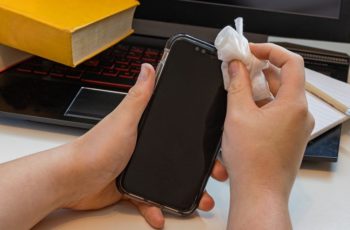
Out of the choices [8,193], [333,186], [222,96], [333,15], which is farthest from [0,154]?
[333,15]

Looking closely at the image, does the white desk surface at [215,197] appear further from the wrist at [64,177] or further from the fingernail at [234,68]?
the fingernail at [234,68]

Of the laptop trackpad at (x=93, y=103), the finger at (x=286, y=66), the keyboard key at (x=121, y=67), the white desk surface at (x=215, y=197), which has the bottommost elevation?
the white desk surface at (x=215, y=197)

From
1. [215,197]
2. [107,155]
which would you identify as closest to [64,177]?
[107,155]

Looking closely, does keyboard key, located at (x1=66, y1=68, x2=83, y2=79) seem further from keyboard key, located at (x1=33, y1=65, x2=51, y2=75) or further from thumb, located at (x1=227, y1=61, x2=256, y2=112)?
thumb, located at (x1=227, y1=61, x2=256, y2=112)

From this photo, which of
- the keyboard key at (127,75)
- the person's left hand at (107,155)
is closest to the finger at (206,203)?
the person's left hand at (107,155)

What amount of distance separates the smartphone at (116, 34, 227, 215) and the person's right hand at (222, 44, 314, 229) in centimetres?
3

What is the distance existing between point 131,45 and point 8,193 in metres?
0.32

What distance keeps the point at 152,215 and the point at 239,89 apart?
13 cm

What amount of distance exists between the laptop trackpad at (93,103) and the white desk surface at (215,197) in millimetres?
21

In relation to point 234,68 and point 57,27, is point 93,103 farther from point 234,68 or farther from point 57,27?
point 234,68

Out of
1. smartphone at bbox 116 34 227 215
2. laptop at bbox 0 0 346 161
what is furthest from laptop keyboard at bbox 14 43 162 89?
smartphone at bbox 116 34 227 215

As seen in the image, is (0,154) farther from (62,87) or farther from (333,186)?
(333,186)

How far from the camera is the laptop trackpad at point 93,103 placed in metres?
0.54

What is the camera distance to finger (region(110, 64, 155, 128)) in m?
0.43
